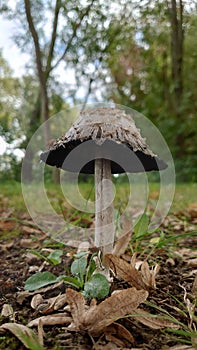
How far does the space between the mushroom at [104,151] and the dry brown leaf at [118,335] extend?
Answer: 0.44m

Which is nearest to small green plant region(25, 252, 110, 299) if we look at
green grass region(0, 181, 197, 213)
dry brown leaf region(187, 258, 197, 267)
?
dry brown leaf region(187, 258, 197, 267)

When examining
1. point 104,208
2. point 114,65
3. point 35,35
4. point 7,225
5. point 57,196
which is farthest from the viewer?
point 114,65

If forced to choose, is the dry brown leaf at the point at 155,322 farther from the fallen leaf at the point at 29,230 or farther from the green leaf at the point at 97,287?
the fallen leaf at the point at 29,230

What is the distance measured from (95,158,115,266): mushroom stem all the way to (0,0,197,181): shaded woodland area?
2322 mm

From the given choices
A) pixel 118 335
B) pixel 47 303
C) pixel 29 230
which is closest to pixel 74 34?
pixel 29 230

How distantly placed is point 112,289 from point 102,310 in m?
0.33

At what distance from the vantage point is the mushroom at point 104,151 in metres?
1.59

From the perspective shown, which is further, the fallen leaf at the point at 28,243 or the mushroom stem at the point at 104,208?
the fallen leaf at the point at 28,243

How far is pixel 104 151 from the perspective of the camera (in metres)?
1.72

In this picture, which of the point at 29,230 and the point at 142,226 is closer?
the point at 142,226

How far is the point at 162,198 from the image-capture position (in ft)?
16.2

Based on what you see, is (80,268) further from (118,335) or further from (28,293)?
(118,335)

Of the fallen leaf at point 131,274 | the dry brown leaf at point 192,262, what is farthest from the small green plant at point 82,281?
the dry brown leaf at point 192,262

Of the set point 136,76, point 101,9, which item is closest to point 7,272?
point 101,9
